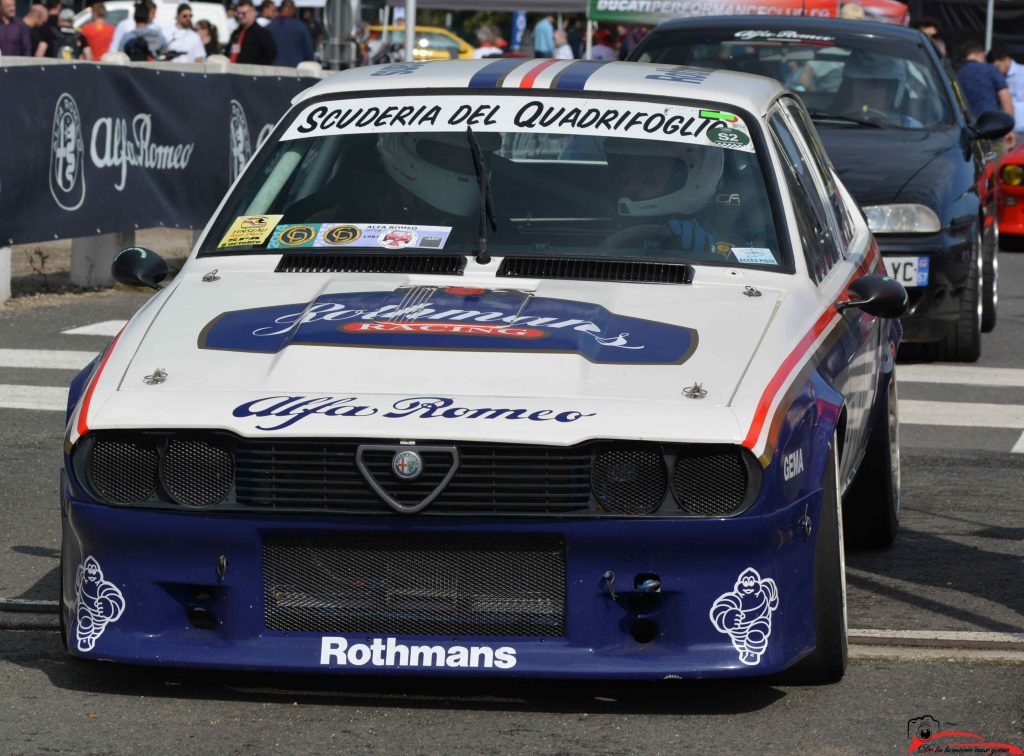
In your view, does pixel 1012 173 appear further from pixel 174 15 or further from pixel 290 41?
pixel 174 15

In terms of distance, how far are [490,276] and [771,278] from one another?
2.55 feet

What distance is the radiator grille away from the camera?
4.34 m

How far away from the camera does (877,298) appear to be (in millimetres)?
Result: 5469

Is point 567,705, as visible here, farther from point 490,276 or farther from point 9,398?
point 9,398

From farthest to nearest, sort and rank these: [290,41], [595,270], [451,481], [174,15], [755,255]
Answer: [174,15]
[290,41]
[755,255]
[595,270]
[451,481]

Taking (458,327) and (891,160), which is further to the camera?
(891,160)

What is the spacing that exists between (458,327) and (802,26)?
7614 mm

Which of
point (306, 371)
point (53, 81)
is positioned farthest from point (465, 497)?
point (53, 81)

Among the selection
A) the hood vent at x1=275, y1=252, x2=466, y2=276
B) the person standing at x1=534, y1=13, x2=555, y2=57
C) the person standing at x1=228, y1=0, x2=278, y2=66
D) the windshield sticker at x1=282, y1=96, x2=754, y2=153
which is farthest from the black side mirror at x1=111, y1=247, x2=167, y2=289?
the person standing at x1=534, y1=13, x2=555, y2=57

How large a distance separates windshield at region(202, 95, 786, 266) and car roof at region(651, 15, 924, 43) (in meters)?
6.19

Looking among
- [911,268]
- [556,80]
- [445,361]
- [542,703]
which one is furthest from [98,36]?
[542,703]

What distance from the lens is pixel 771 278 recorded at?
5457 mm

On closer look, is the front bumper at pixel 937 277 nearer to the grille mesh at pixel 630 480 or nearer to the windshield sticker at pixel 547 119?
the windshield sticker at pixel 547 119

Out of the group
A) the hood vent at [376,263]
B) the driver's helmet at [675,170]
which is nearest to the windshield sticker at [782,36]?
the driver's helmet at [675,170]
